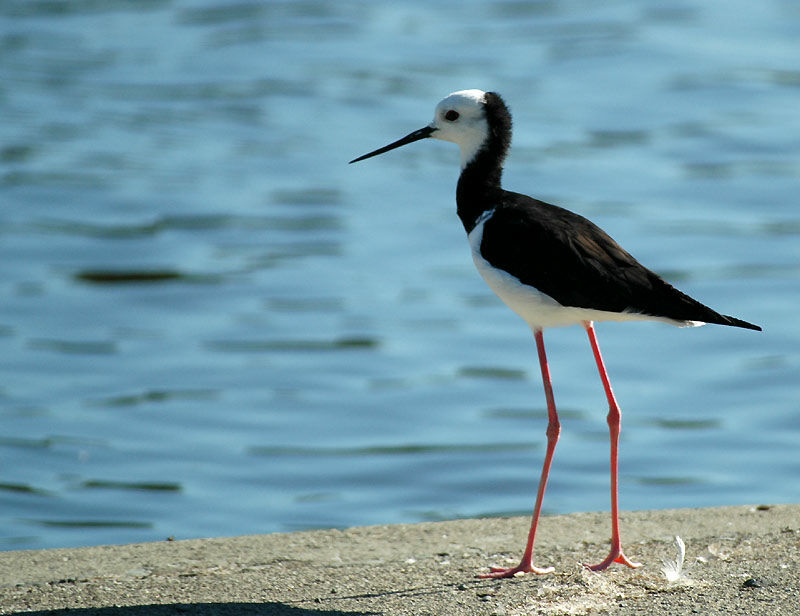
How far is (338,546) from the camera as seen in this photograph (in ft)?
22.9

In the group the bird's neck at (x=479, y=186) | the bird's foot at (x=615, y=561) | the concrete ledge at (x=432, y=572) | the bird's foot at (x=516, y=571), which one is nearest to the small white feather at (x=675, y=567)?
the concrete ledge at (x=432, y=572)

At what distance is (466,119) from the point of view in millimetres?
6980

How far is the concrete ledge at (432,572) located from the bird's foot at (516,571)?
67mm

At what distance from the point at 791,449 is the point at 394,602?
448 cm

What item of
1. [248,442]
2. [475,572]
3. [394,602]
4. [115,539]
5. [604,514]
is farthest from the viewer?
[248,442]

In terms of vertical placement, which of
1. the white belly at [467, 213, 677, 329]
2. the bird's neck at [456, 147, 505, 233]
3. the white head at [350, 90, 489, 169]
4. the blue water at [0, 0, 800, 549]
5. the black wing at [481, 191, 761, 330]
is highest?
the white head at [350, 90, 489, 169]

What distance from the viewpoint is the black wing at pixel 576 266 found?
6016 millimetres

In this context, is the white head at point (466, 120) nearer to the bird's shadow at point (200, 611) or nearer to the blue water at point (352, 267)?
the bird's shadow at point (200, 611)

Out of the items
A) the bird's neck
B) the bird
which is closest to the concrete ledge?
the bird

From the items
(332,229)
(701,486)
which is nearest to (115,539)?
(701,486)

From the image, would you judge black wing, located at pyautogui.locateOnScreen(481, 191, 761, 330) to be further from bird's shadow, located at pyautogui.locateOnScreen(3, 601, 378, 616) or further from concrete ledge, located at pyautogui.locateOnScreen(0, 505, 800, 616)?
bird's shadow, located at pyautogui.locateOnScreen(3, 601, 378, 616)

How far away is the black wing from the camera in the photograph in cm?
602

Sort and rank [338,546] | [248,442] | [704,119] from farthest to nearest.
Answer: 1. [704,119]
2. [248,442]
3. [338,546]

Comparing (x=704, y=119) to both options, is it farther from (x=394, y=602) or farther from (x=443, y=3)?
(x=394, y=602)
